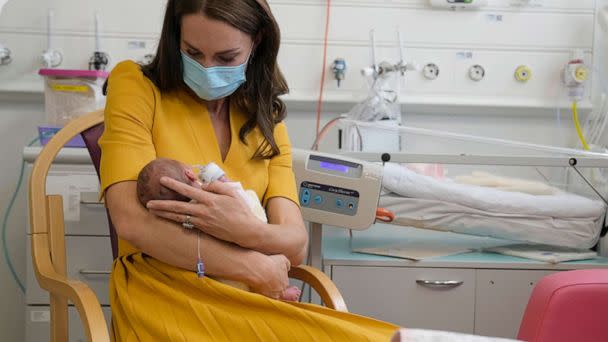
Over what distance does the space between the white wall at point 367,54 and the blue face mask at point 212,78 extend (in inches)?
46.5

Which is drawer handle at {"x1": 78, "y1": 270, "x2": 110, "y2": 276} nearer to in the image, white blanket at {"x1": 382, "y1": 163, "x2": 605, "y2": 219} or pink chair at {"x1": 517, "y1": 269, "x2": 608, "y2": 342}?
white blanket at {"x1": 382, "y1": 163, "x2": 605, "y2": 219}

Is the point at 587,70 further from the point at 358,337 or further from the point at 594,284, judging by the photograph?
the point at 358,337

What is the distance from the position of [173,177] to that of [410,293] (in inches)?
38.3

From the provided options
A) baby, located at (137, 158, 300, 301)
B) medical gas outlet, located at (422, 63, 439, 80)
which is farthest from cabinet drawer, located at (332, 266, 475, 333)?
medical gas outlet, located at (422, 63, 439, 80)

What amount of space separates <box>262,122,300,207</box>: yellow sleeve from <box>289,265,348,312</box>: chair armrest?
17 cm

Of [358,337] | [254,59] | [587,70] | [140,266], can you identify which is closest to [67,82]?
[254,59]

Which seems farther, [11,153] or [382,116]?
[11,153]

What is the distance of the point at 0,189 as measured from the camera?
2.80m

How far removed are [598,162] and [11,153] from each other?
2171 millimetres

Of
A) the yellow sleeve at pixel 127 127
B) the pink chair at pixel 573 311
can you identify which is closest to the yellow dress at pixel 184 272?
the yellow sleeve at pixel 127 127

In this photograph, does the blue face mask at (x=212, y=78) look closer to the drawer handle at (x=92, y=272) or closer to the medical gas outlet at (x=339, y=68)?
the drawer handle at (x=92, y=272)

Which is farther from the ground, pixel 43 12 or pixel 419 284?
pixel 43 12

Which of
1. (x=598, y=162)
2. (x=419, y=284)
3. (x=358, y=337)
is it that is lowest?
(x=419, y=284)

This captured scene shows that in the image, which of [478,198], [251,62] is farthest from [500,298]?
Result: [251,62]
